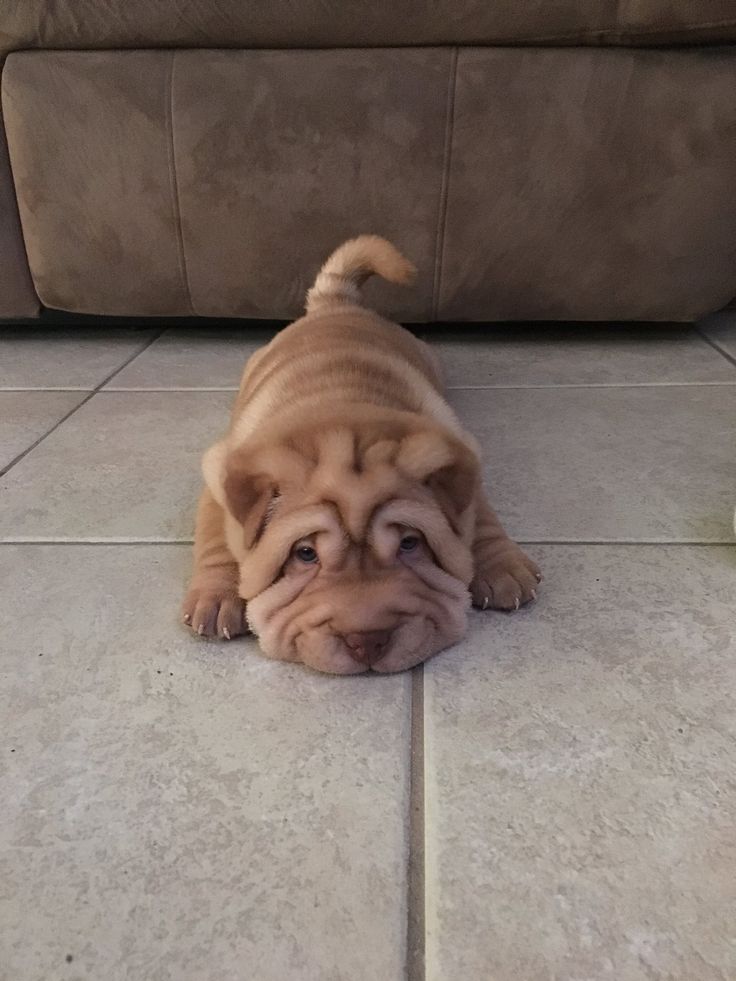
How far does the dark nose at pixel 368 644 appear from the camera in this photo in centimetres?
102

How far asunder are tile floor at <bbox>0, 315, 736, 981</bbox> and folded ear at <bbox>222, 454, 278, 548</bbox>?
0.57 ft

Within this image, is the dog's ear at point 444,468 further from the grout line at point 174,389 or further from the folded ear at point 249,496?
the grout line at point 174,389

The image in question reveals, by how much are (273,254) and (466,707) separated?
5.27ft

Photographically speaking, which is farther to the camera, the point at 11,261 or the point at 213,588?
the point at 11,261

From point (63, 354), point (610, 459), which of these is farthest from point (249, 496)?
point (63, 354)

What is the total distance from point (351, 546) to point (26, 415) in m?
→ 1.24

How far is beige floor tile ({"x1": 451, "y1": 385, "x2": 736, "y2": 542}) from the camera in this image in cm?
144

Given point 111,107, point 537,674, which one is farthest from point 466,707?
point 111,107

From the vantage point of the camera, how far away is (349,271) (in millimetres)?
2006

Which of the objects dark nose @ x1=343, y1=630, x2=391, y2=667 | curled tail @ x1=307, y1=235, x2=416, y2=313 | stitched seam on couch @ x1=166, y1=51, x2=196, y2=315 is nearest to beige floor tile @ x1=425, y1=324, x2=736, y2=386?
curled tail @ x1=307, y1=235, x2=416, y2=313

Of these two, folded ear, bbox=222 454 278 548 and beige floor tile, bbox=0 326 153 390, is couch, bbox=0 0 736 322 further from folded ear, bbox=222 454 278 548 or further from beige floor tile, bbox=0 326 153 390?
folded ear, bbox=222 454 278 548

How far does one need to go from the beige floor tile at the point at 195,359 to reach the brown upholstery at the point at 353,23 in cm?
78

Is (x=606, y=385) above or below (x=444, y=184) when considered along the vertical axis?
below

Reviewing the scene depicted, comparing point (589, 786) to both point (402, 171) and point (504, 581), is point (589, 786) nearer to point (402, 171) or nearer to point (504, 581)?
point (504, 581)
